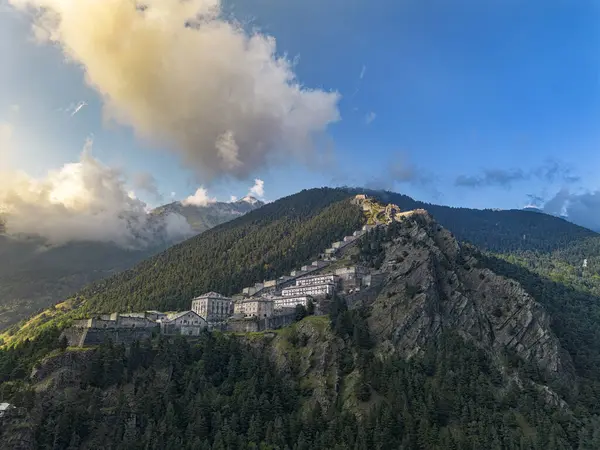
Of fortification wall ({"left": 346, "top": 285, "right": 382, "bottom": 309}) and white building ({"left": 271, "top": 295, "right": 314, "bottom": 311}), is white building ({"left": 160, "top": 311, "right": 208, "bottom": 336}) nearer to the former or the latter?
white building ({"left": 271, "top": 295, "right": 314, "bottom": 311})

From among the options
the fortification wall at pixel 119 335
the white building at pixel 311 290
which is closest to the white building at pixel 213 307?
the white building at pixel 311 290

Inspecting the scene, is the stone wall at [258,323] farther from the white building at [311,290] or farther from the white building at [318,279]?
the white building at [318,279]

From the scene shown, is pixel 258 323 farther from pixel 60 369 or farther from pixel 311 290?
pixel 60 369

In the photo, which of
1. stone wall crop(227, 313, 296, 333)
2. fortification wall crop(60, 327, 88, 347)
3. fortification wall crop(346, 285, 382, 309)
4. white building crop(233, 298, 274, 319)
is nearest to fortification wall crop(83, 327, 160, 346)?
fortification wall crop(60, 327, 88, 347)

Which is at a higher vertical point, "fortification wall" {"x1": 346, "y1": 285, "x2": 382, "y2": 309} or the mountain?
"fortification wall" {"x1": 346, "y1": 285, "x2": 382, "y2": 309}

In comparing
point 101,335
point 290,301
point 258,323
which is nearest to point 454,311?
point 290,301

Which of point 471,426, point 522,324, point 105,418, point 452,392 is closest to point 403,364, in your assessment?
point 452,392
